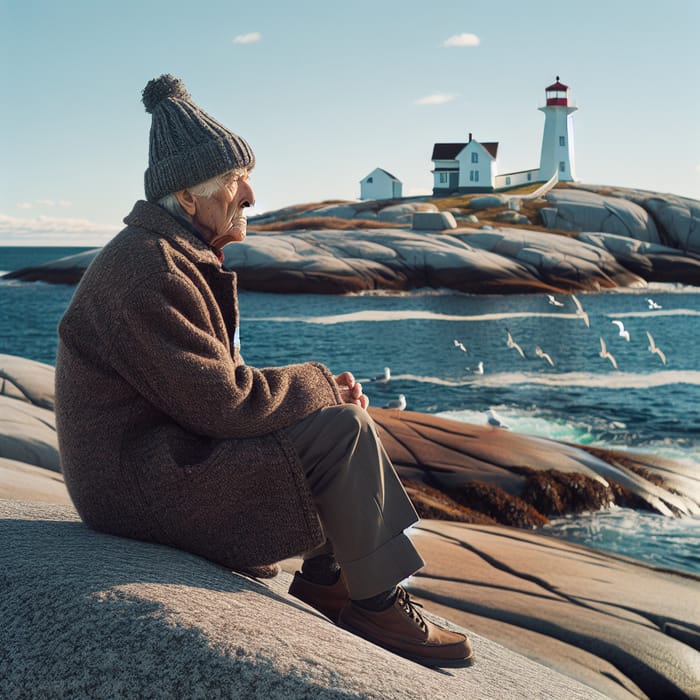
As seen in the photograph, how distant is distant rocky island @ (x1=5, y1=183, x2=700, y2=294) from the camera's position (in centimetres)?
3731

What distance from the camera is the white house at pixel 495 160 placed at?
63.9 m

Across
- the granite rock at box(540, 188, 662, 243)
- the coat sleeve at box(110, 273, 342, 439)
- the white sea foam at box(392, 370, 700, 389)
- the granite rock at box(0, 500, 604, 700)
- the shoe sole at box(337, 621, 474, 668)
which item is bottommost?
the white sea foam at box(392, 370, 700, 389)

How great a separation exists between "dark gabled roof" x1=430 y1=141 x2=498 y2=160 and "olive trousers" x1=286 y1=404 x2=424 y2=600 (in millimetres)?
63826

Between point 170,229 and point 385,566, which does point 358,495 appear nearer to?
point 385,566

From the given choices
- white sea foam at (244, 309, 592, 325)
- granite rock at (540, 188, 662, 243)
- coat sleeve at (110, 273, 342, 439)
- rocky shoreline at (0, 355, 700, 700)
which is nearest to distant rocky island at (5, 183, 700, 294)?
granite rock at (540, 188, 662, 243)

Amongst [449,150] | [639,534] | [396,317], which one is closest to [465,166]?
[449,150]

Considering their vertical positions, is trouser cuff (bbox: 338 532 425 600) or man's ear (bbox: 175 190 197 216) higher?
man's ear (bbox: 175 190 197 216)

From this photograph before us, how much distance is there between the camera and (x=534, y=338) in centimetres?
3177

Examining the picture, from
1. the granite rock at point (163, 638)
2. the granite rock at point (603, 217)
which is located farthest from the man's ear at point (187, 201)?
the granite rock at point (603, 217)

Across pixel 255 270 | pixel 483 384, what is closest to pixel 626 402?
pixel 483 384

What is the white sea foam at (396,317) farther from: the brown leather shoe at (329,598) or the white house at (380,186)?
the white house at (380,186)

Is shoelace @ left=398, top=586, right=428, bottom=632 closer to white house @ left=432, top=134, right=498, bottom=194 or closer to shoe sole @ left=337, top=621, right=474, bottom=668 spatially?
shoe sole @ left=337, top=621, right=474, bottom=668

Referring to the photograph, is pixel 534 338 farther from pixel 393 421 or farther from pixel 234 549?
pixel 234 549

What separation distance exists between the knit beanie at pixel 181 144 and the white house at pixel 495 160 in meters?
62.2
